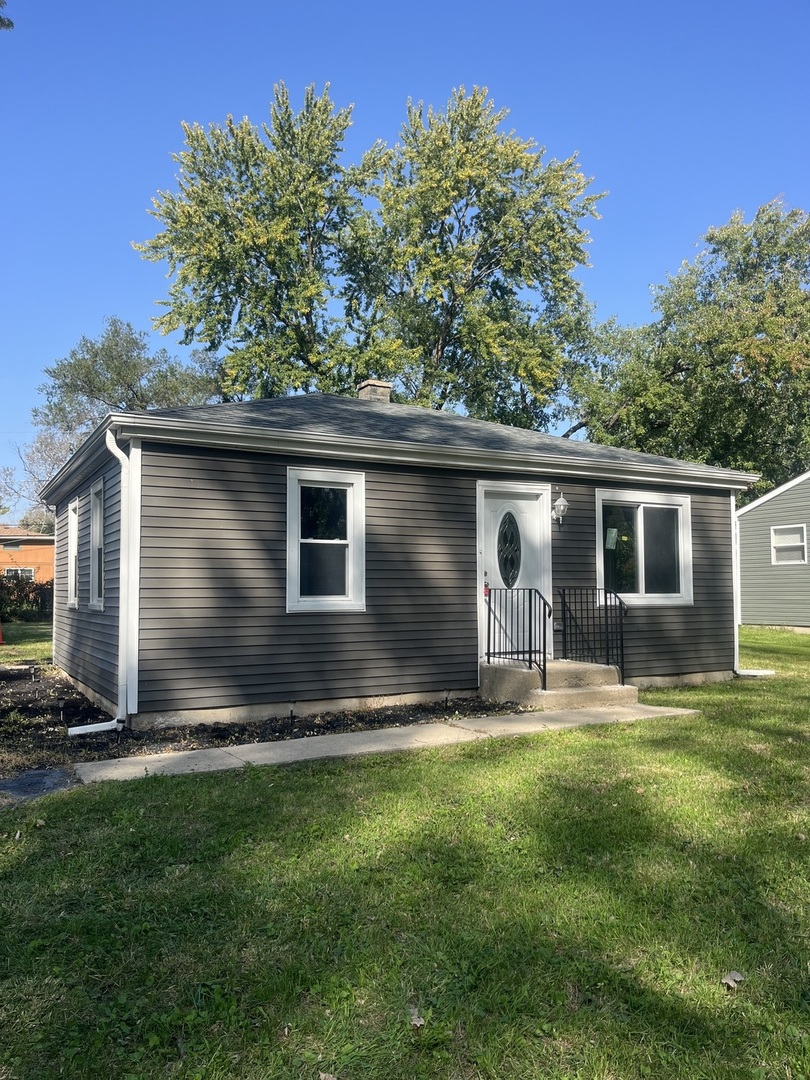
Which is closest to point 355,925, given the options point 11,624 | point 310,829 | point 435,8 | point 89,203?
point 310,829

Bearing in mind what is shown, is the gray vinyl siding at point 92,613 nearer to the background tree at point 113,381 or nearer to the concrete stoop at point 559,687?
the concrete stoop at point 559,687

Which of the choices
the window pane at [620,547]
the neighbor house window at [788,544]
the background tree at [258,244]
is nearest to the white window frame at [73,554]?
the window pane at [620,547]

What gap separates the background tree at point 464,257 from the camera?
23.2m

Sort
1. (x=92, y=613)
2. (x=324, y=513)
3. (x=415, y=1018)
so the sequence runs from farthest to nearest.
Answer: (x=92, y=613)
(x=324, y=513)
(x=415, y=1018)

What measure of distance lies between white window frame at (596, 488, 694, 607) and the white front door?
828mm

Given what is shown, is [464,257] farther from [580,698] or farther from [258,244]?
[580,698]

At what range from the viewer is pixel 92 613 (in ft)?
30.2

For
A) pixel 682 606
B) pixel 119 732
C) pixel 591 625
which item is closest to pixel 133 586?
pixel 119 732

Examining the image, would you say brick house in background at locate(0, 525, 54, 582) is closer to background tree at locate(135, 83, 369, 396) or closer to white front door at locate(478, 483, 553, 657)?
background tree at locate(135, 83, 369, 396)

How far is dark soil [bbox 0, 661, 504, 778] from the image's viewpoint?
6203 millimetres

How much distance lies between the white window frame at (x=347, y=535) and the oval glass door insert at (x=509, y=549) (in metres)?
1.93

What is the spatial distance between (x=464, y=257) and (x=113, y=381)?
1865 centimetres

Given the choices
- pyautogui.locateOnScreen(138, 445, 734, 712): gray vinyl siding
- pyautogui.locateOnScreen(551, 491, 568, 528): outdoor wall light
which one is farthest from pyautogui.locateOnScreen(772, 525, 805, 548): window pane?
pyautogui.locateOnScreen(551, 491, 568, 528): outdoor wall light

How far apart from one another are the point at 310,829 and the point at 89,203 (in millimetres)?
21781
